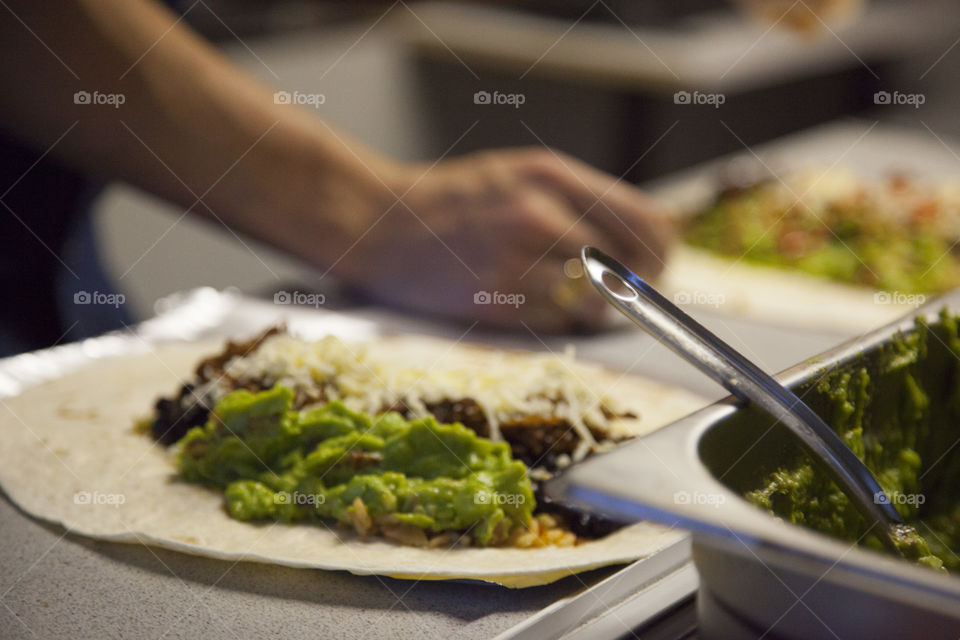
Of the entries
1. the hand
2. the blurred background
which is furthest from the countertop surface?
the blurred background

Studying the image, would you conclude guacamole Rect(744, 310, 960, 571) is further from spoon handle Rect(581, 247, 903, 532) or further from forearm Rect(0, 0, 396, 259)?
forearm Rect(0, 0, 396, 259)

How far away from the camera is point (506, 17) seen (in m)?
5.21

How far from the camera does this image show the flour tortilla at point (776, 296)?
2.51 metres

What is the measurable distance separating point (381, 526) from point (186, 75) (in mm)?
1138

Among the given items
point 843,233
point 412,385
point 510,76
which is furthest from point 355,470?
point 510,76

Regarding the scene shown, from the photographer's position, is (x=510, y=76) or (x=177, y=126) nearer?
(x=177, y=126)

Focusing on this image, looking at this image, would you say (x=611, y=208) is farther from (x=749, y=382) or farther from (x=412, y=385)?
(x=749, y=382)

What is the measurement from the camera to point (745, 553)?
0.80 metres

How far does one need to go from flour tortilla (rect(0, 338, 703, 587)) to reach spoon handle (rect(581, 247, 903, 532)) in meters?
0.28

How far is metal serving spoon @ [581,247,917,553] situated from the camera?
39.1 inches

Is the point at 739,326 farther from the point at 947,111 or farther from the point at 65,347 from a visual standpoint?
the point at 947,111

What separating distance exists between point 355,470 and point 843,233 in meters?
2.23

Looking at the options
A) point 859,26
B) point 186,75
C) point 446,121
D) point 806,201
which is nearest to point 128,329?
point 186,75

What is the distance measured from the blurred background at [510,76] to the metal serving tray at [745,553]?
9.96 feet
